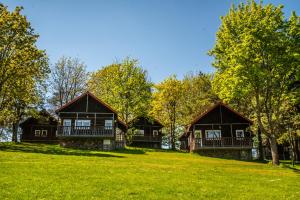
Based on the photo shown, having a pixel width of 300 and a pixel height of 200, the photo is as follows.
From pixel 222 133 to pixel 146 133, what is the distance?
18443mm

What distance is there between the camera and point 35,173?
50.0 feet

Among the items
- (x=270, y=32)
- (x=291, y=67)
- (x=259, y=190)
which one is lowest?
(x=259, y=190)

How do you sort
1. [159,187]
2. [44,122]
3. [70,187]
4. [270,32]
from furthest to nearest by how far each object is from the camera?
[44,122] < [270,32] < [159,187] < [70,187]

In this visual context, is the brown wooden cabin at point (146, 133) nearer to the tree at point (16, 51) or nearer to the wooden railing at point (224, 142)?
the wooden railing at point (224, 142)

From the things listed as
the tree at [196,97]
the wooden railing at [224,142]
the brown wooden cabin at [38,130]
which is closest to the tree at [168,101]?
the tree at [196,97]

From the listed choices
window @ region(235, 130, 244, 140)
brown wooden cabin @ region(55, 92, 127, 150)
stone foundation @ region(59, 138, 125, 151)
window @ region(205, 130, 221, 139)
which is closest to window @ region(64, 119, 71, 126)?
brown wooden cabin @ region(55, 92, 127, 150)

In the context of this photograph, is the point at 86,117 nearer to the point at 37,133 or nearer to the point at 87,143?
the point at 87,143

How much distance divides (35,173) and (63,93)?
133 feet

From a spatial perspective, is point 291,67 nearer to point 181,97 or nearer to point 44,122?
point 181,97

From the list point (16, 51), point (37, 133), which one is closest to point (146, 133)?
point (37, 133)

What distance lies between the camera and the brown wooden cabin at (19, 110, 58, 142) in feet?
172

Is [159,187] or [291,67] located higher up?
[291,67]

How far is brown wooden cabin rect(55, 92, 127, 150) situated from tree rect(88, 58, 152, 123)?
7540mm

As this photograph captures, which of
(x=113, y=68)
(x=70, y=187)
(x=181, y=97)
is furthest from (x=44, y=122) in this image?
(x=70, y=187)
